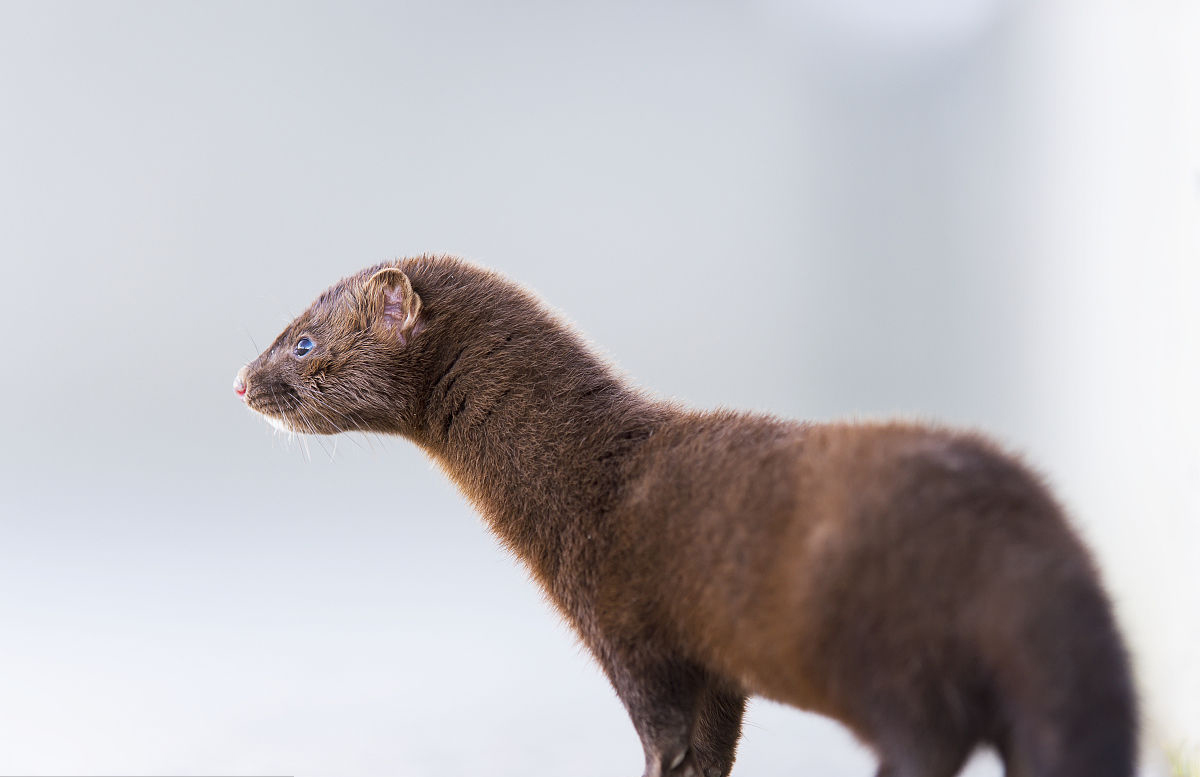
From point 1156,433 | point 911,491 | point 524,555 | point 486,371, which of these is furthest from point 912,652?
point 1156,433

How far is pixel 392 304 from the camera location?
2.60m

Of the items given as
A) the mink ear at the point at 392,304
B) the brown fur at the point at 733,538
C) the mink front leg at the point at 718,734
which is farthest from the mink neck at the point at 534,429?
the mink front leg at the point at 718,734

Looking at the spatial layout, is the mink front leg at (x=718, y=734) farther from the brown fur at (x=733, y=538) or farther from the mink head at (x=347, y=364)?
the mink head at (x=347, y=364)

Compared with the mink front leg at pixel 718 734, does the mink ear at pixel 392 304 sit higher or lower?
higher

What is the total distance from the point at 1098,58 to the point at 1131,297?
0.92 meters

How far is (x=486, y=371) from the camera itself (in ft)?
8.25

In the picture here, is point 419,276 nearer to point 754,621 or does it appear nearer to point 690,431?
point 690,431

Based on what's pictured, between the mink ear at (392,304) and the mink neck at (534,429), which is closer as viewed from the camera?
the mink neck at (534,429)

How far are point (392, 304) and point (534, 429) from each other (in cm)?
48

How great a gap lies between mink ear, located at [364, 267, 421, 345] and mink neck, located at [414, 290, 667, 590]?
0.11m

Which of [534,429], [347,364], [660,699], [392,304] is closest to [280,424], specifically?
[347,364]

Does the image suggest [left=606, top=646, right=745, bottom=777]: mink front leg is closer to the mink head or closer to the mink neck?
the mink neck

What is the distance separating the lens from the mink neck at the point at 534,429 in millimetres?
2373

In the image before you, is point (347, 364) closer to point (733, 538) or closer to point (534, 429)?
point (534, 429)
